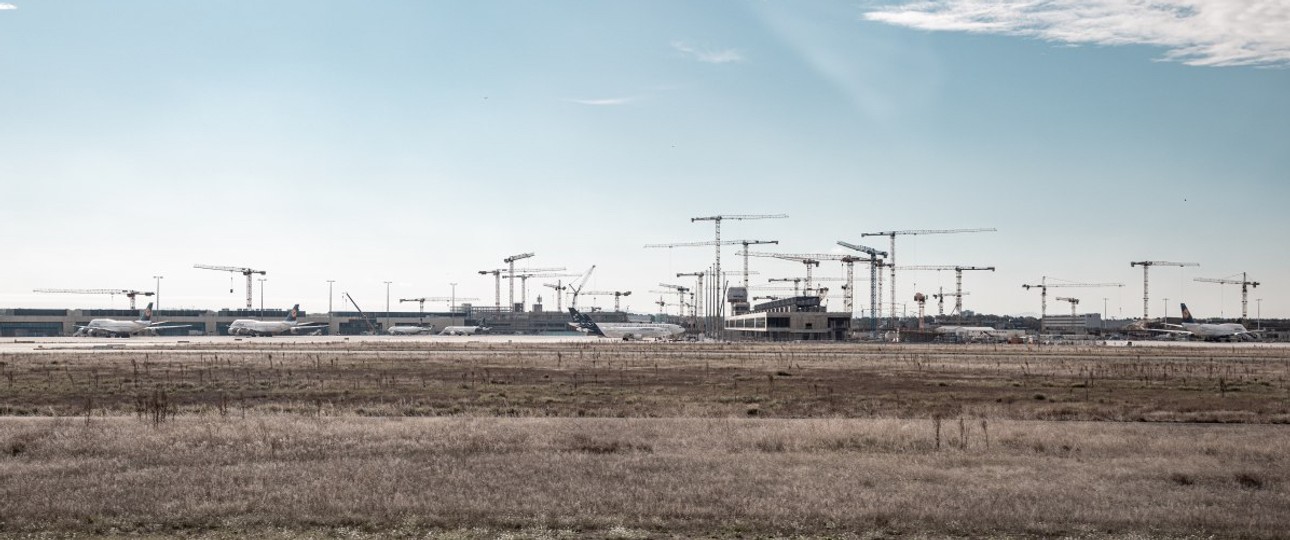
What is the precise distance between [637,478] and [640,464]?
1.72m

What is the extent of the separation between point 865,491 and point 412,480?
9073mm

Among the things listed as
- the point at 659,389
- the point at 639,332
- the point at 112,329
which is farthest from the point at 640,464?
→ the point at 112,329

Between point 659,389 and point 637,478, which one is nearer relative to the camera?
point 637,478

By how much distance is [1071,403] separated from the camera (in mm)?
39062

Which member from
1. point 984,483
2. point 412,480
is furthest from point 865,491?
point 412,480

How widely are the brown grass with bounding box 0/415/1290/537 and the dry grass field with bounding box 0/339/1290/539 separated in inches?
3.1

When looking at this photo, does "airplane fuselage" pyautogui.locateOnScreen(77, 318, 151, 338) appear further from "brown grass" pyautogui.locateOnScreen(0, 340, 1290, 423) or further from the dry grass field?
the dry grass field

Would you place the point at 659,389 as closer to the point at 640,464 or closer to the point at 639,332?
the point at 640,464

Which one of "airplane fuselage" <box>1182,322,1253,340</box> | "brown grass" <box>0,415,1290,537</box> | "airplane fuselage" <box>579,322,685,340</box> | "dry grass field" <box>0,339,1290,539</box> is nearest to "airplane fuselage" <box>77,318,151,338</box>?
"airplane fuselage" <box>579,322,685,340</box>

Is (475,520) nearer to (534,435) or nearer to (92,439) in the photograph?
(534,435)

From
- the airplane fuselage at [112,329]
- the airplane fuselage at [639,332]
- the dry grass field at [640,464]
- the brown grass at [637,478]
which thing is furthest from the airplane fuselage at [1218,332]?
the airplane fuselage at [112,329]

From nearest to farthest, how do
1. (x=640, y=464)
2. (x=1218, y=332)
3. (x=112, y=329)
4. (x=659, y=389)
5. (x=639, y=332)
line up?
(x=640, y=464), (x=659, y=389), (x=639, y=332), (x=1218, y=332), (x=112, y=329)

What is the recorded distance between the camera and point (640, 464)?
21938 mm

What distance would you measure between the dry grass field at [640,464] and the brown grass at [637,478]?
78 millimetres
